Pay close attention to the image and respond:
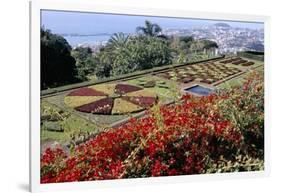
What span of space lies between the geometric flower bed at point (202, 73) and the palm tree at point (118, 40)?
45cm

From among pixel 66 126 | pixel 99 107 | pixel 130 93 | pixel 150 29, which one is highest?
pixel 150 29

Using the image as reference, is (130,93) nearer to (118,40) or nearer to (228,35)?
(118,40)

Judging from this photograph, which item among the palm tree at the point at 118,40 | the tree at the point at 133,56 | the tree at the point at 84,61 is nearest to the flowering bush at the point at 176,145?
the tree at the point at 133,56

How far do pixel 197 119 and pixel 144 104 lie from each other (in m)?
0.57

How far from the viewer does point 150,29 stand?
4.67 meters

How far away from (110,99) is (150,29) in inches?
29.3

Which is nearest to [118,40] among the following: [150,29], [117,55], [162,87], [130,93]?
[117,55]

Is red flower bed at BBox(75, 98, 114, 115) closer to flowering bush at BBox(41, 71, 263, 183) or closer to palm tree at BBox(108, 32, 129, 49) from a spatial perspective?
flowering bush at BBox(41, 71, 263, 183)

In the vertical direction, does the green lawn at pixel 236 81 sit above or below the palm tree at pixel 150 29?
below

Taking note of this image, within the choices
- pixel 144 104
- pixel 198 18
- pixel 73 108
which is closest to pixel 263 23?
pixel 198 18

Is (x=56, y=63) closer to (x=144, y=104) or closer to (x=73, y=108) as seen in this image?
(x=73, y=108)

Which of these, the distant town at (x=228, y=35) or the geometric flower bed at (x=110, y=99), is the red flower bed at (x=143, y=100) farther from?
the distant town at (x=228, y=35)

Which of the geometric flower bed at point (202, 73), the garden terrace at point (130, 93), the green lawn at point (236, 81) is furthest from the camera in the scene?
the green lawn at point (236, 81)

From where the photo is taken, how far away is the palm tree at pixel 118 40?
452cm
